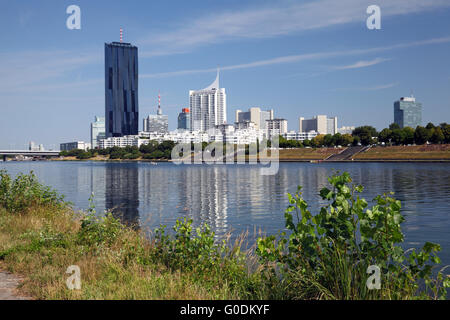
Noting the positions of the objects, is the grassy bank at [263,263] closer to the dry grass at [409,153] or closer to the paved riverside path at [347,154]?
the dry grass at [409,153]

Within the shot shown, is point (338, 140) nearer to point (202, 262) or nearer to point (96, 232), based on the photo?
point (96, 232)

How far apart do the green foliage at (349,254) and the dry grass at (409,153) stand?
423ft

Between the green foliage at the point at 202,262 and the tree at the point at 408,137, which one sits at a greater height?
the tree at the point at 408,137

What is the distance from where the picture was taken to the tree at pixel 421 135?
144 metres

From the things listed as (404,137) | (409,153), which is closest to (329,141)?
(404,137)

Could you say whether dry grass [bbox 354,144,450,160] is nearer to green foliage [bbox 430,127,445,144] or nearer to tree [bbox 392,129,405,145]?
green foliage [bbox 430,127,445,144]

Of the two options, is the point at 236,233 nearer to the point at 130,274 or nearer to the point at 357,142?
the point at 130,274

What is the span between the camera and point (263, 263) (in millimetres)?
7965

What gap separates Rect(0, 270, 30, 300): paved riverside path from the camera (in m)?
7.70

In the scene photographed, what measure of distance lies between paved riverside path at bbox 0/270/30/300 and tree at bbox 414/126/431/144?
510ft

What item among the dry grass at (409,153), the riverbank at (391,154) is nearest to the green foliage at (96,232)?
the riverbank at (391,154)
